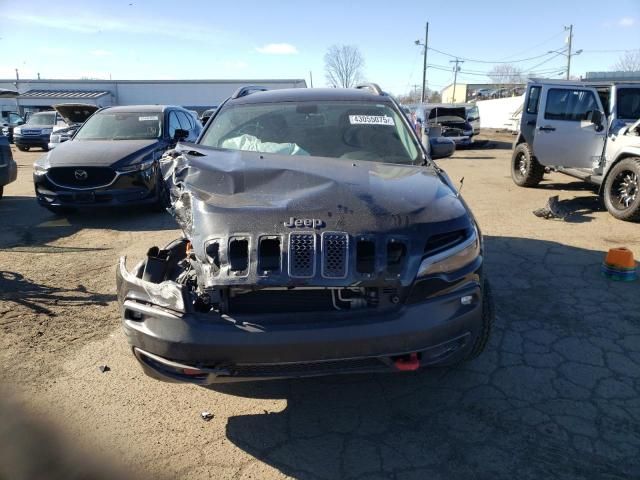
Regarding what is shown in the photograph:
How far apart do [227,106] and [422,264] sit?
262 centimetres

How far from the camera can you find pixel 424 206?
97.0 inches

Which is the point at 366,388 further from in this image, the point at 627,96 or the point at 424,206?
the point at 627,96

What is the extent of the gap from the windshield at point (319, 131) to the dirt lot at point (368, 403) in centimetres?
160

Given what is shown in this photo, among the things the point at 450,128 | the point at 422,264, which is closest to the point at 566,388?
the point at 422,264

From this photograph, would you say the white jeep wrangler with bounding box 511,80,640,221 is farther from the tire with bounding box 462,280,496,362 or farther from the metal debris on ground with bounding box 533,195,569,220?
the tire with bounding box 462,280,496,362

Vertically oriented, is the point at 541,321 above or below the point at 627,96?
below

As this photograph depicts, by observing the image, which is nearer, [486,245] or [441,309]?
[441,309]

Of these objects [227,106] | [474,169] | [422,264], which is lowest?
[474,169]

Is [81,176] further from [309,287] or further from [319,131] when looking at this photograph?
[309,287]

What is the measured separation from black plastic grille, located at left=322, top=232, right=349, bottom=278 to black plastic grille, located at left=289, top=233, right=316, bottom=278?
0.05 m

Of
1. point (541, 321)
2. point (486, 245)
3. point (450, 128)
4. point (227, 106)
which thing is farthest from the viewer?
point (450, 128)

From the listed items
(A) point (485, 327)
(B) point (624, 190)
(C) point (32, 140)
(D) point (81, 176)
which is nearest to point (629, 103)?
(B) point (624, 190)

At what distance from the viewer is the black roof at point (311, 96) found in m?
4.05

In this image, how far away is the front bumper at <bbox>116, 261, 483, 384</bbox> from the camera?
82.3 inches
